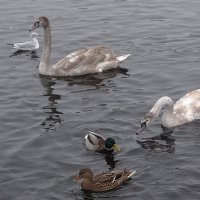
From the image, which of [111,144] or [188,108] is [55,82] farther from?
[111,144]

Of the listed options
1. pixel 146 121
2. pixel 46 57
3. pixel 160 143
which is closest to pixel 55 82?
pixel 46 57

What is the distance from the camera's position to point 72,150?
17750 millimetres

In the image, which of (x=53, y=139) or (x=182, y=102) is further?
(x=182, y=102)

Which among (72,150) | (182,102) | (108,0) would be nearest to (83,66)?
(182,102)

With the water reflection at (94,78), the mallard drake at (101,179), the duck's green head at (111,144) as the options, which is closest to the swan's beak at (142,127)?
the duck's green head at (111,144)

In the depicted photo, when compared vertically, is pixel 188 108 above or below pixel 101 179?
above

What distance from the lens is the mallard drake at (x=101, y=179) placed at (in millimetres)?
15500

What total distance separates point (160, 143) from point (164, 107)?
5.84ft

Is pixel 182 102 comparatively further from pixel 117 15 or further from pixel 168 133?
pixel 117 15

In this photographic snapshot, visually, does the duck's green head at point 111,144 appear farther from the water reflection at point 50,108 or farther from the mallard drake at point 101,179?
the water reflection at point 50,108

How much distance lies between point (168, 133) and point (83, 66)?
21.4 ft

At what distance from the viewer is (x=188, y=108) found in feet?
65.2

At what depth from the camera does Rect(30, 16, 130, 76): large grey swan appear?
24234 millimetres

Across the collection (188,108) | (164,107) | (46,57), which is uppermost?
(46,57)
